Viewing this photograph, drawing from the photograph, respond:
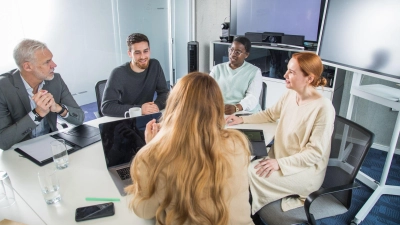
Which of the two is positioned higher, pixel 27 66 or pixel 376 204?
pixel 27 66

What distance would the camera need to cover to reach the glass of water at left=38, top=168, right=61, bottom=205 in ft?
3.94

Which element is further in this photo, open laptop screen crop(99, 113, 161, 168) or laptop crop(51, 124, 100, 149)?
laptop crop(51, 124, 100, 149)

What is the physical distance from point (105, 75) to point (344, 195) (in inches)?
140

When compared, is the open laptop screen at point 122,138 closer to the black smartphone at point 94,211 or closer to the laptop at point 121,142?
the laptop at point 121,142

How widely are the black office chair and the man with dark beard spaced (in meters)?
1.15

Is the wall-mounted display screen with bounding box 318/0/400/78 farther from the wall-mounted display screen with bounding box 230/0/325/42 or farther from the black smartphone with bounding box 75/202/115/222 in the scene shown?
the black smartphone with bounding box 75/202/115/222

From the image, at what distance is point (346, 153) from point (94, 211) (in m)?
1.32

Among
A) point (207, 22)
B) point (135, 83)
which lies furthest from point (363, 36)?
point (207, 22)

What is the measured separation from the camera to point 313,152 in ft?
5.17

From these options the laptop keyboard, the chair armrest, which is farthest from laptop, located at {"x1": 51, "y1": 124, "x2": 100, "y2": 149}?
the chair armrest

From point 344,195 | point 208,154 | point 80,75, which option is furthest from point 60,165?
point 80,75


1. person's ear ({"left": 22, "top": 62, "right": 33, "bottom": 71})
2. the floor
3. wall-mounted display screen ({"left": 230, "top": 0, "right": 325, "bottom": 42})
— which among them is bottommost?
the floor

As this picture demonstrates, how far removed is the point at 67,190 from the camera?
1.29 m

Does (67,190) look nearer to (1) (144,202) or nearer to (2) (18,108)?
(1) (144,202)
